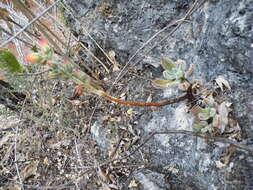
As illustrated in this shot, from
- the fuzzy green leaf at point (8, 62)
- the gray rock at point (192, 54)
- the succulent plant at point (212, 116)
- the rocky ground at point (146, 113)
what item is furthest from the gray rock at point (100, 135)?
the succulent plant at point (212, 116)

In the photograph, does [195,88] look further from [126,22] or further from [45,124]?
[45,124]

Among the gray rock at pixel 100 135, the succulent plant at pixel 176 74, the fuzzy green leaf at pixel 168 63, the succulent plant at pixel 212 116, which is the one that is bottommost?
the gray rock at pixel 100 135

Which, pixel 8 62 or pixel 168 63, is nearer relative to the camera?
pixel 168 63

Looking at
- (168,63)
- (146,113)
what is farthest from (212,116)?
(146,113)

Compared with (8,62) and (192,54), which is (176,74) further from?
(8,62)

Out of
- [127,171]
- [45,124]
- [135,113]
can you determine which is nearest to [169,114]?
[135,113]

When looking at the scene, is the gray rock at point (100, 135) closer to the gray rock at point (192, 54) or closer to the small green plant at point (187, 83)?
the gray rock at point (192, 54)

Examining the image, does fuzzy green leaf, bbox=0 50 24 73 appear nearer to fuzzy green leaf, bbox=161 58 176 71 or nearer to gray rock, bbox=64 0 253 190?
gray rock, bbox=64 0 253 190

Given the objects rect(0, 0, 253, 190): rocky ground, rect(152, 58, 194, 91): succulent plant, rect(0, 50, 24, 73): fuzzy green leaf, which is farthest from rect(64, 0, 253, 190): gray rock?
rect(0, 50, 24, 73): fuzzy green leaf
